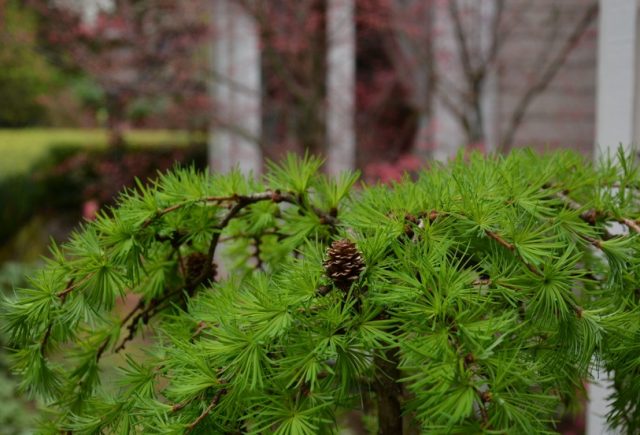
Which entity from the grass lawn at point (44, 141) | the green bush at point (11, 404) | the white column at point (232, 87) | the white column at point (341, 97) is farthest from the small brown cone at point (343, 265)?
the grass lawn at point (44, 141)

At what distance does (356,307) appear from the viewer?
2.80 feet

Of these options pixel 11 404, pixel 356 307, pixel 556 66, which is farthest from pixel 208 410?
pixel 556 66

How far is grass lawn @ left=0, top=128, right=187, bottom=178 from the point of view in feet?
17.4

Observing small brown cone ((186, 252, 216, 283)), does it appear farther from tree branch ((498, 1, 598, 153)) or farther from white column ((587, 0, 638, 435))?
tree branch ((498, 1, 598, 153))

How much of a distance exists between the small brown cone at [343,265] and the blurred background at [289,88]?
3.05m

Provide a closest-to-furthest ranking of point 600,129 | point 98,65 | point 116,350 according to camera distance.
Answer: point 116,350
point 600,129
point 98,65

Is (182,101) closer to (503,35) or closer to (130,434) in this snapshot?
(503,35)

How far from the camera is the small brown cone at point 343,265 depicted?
0.83 m

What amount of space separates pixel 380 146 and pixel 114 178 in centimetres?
244

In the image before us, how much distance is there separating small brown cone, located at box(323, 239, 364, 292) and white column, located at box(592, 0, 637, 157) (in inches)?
44.7

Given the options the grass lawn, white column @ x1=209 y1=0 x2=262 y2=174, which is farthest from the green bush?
white column @ x1=209 y1=0 x2=262 y2=174

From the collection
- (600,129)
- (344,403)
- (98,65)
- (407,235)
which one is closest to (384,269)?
(407,235)

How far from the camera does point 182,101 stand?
18.2 ft

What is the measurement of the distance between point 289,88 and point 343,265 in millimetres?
4286
